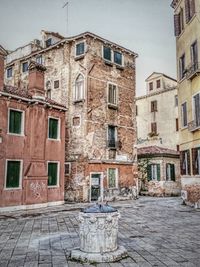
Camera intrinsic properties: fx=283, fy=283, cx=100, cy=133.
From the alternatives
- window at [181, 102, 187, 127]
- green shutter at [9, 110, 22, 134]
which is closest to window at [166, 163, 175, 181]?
window at [181, 102, 187, 127]

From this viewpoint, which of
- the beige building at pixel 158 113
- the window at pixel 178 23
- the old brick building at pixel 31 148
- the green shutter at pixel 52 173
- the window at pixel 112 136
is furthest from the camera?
the beige building at pixel 158 113

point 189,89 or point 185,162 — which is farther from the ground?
point 189,89

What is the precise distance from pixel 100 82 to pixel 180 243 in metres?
16.0

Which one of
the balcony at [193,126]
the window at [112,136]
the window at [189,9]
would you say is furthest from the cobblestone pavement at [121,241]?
the window at [189,9]

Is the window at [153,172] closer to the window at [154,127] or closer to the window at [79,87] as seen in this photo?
the window at [154,127]

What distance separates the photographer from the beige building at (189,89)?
15891 millimetres

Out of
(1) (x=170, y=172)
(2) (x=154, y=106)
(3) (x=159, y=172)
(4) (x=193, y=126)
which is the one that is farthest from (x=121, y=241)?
(2) (x=154, y=106)

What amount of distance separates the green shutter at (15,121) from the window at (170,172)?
48.2 feet

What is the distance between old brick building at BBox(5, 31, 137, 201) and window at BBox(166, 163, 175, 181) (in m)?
4.25

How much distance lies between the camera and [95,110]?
21.2 meters

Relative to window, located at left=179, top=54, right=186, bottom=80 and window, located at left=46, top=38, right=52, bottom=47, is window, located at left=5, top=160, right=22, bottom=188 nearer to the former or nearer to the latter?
window, located at left=179, top=54, right=186, bottom=80

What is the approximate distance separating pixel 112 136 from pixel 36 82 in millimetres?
7428

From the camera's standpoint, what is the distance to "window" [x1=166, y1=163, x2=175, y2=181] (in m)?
25.8

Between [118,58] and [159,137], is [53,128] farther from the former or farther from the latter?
[159,137]
